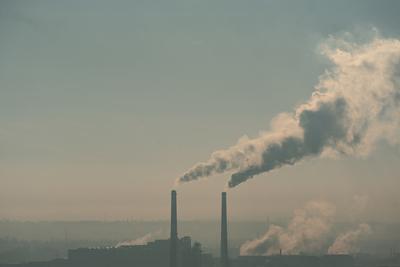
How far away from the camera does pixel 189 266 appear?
75.6m

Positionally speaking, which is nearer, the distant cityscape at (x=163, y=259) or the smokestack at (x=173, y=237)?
the smokestack at (x=173, y=237)

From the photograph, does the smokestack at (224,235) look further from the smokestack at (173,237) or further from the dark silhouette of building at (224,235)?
the smokestack at (173,237)

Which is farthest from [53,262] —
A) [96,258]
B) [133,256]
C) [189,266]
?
[189,266]

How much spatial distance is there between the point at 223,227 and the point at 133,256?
1958cm

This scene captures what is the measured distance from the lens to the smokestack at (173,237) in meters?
Answer: 71.6

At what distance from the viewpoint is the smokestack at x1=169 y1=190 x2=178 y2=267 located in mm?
71625

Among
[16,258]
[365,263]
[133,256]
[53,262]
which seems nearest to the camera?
[53,262]

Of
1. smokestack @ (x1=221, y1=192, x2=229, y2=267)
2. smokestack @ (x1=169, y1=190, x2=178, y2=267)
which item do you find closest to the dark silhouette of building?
smokestack @ (x1=221, y1=192, x2=229, y2=267)

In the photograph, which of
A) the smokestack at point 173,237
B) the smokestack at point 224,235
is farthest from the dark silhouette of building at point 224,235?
the smokestack at point 173,237

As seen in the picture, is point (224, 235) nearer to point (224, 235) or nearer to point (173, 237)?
point (224, 235)

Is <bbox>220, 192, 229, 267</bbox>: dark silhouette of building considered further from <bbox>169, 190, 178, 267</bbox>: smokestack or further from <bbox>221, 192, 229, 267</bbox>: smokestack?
<bbox>169, 190, 178, 267</bbox>: smokestack

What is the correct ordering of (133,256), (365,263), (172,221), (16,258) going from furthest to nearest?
(16,258)
(365,263)
(133,256)
(172,221)

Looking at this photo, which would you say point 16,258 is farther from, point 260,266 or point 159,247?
point 260,266

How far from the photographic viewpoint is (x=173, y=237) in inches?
2862
